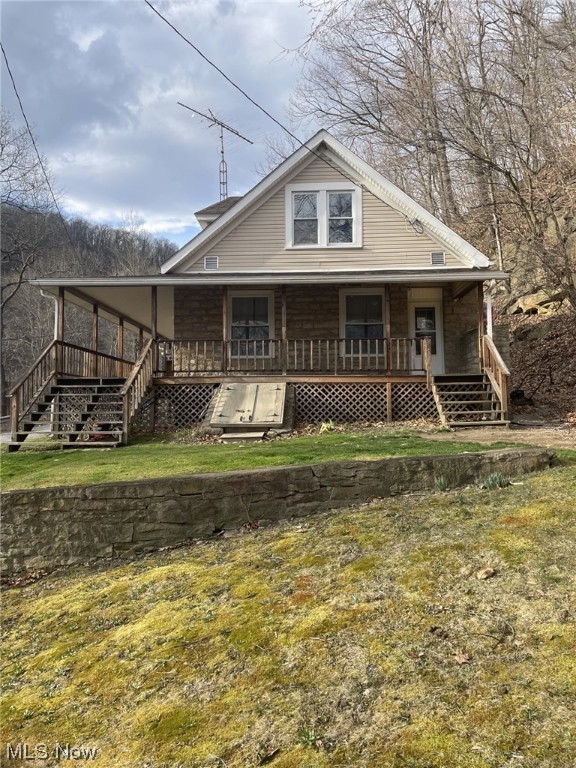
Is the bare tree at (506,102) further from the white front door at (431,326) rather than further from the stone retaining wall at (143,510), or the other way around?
the stone retaining wall at (143,510)

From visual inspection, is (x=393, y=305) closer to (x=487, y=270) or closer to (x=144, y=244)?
(x=487, y=270)

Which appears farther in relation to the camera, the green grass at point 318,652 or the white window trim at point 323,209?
the white window trim at point 323,209

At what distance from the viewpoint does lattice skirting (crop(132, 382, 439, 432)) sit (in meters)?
13.4

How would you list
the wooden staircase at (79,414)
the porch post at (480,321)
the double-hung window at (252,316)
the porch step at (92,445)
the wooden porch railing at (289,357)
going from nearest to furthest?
the porch step at (92,445) < the wooden staircase at (79,414) < the porch post at (480,321) < the wooden porch railing at (289,357) < the double-hung window at (252,316)

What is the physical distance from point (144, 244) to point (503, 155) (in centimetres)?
4461

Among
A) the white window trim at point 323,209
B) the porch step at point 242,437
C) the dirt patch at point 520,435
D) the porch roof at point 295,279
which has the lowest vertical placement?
the porch step at point 242,437

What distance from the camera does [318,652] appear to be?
8.67 feet

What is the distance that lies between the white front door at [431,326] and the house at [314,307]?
0.04 meters

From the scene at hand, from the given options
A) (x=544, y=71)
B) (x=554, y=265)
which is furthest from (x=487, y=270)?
(x=544, y=71)

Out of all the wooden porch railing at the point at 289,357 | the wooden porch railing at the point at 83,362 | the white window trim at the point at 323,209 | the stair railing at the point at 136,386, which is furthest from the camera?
the white window trim at the point at 323,209

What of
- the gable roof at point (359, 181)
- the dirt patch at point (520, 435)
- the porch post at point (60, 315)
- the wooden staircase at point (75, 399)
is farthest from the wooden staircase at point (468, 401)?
the porch post at point (60, 315)

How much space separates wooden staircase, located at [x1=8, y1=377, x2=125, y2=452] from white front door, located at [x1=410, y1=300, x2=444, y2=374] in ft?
29.2

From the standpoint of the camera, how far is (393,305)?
15406mm

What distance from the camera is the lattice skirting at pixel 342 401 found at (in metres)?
13.4
